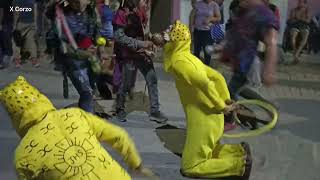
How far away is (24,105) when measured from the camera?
3109 millimetres

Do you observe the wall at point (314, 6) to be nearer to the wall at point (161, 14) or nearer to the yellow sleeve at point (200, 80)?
the wall at point (161, 14)

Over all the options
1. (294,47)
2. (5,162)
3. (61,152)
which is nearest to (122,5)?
(5,162)

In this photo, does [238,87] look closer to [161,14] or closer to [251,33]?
[251,33]

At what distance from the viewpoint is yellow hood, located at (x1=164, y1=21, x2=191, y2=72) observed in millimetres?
5570

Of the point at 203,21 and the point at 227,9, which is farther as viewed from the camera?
the point at 227,9

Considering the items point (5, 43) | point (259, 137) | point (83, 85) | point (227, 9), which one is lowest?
point (5, 43)

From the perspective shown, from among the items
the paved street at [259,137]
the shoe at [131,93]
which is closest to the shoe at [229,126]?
the paved street at [259,137]

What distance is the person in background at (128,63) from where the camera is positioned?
7.29 meters

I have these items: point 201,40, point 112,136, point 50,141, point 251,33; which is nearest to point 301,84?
point 201,40

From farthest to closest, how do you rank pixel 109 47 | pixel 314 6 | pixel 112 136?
pixel 314 6, pixel 109 47, pixel 112 136

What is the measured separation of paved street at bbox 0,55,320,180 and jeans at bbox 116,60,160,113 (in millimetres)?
254

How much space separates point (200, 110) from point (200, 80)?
33 cm

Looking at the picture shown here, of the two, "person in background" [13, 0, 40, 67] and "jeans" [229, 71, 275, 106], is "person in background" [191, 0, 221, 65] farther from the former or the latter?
"person in background" [13, 0, 40, 67]

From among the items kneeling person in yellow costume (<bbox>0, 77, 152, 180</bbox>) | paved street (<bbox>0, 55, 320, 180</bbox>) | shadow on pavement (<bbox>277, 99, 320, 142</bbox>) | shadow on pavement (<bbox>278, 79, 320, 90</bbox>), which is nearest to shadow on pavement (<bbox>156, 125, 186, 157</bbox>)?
paved street (<bbox>0, 55, 320, 180</bbox>)
